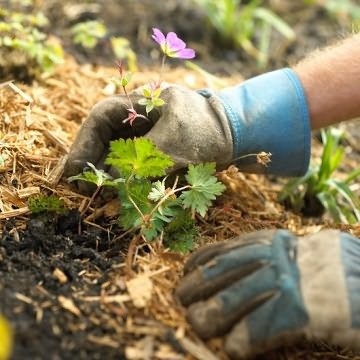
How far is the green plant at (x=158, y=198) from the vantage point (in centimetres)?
162

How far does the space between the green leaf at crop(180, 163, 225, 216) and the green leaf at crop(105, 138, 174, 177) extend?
9 centimetres

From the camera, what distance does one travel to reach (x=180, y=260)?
62.8 inches

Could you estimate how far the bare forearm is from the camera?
1.98 metres

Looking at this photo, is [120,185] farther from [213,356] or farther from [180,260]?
[213,356]

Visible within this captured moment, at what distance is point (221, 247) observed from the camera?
1466mm

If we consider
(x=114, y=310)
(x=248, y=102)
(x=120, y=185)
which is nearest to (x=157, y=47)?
(x=248, y=102)

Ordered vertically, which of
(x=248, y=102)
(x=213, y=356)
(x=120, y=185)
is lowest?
(x=213, y=356)

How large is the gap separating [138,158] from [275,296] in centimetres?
54

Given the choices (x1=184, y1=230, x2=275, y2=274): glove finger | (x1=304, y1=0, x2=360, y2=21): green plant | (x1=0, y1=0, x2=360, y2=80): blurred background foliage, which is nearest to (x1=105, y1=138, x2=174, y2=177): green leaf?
(x1=184, y1=230, x2=275, y2=274): glove finger

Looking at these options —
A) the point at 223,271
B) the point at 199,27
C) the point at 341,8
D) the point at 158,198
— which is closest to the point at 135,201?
the point at 158,198

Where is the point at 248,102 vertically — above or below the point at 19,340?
above

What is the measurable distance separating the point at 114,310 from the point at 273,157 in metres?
0.87

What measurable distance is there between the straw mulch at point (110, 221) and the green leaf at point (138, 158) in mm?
204

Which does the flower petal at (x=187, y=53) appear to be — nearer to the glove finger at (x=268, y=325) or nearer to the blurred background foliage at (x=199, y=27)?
the glove finger at (x=268, y=325)
